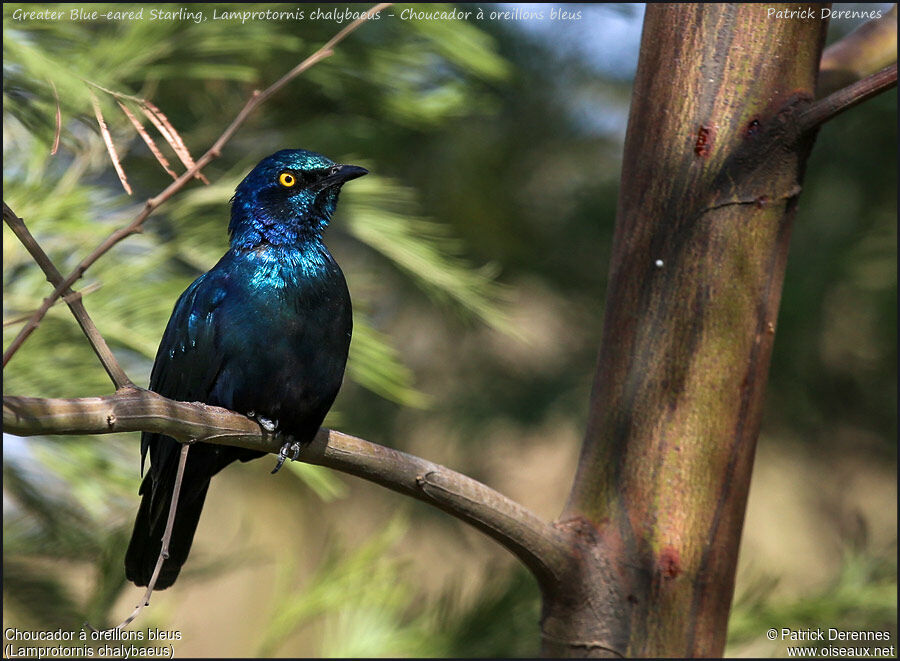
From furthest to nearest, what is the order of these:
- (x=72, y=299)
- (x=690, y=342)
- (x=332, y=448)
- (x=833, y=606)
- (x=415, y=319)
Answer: (x=415, y=319)
(x=833, y=606)
(x=690, y=342)
(x=332, y=448)
(x=72, y=299)

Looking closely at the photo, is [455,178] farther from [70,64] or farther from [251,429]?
[251,429]

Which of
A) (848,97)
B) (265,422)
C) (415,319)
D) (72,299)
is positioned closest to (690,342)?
(848,97)

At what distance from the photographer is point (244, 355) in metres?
1.87

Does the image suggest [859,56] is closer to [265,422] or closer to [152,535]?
[265,422]

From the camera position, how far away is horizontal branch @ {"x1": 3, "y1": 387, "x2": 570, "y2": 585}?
109 centimetres

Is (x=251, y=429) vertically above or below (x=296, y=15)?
A: below

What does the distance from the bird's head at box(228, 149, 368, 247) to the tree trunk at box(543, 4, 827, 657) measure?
68cm

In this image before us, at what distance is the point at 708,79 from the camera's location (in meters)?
1.80

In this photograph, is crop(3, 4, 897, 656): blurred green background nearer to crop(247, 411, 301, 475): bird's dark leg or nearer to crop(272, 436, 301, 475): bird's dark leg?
crop(247, 411, 301, 475): bird's dark leg

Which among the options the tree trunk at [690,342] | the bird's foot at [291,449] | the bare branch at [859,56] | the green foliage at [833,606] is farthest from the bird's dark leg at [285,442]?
the green foliage at [833,606]

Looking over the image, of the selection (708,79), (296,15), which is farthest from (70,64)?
(708,79)

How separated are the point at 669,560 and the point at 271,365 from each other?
2.71 ft

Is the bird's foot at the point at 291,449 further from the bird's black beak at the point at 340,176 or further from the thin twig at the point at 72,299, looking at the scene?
the bird's black beak at the point at 340,176

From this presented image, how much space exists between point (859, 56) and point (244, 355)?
1528 millimetres
